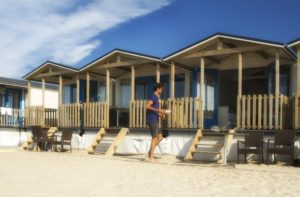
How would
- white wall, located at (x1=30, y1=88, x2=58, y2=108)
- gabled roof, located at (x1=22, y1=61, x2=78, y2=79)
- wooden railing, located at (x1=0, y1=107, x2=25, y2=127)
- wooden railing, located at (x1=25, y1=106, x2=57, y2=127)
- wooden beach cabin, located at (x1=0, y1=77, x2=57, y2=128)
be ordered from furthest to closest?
1. white wall, located at (x1=30, y1=88, x2=58, y2=108)
2. wooden beach cabin, located at (x1=0, y1=77, x2=57, y2=128)
3. wooden railing, located at (x1=0, y1=107, x2=25, y2=127)
4. wooden railing, located at (x1=25, y1=106, x2=57, y2=127)
5. gabled roof, located at (x1=22, y1=61, x2=78, y2=79)

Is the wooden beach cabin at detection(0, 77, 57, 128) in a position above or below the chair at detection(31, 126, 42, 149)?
above

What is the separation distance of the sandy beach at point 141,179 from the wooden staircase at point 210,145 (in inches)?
32.6

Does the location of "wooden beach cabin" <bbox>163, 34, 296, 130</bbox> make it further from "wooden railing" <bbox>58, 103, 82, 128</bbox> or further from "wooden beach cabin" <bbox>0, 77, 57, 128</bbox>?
"wooden beach cabin" <bbox>0, 77, 57, 128</bbox>

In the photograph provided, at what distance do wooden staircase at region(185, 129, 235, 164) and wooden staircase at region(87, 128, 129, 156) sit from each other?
8.58 ft

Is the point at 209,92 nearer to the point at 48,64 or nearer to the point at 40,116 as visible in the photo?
the point at 48,64

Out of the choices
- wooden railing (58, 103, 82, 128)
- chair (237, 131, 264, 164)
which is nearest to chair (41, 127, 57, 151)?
wooden railing (58, 103, 82, 128)

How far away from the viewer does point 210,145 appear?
12.1 meters

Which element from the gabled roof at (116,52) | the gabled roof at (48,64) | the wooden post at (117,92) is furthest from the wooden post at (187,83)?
the gabled roof at (48,64)

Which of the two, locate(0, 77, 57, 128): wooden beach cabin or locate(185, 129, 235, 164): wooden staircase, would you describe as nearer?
locate(185, 129, 235, 164): wooden staircase

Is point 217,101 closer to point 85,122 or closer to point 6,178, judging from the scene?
point 85,122

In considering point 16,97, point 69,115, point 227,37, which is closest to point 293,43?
point 227,37

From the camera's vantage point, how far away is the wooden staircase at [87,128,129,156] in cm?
1370

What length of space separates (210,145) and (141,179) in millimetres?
4572

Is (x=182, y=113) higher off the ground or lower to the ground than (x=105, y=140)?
higher
